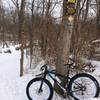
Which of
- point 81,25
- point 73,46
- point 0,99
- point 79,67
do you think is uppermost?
point 81,25

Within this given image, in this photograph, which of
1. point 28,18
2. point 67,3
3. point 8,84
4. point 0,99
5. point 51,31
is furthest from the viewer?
point 28,18

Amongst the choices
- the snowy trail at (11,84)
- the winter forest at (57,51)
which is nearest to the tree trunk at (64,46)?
the winter forest at (57,51)

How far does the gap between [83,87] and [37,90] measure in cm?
108

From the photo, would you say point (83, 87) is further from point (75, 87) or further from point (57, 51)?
point (57, 51)

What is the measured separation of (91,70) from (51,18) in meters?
2.84

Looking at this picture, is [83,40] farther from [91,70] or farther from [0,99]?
[0,99]

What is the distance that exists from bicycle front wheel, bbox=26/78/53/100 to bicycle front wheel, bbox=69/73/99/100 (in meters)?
0.49

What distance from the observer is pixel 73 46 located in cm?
970

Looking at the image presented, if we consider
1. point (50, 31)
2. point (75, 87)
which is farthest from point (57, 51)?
point (75, 87)

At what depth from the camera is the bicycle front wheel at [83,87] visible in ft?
21.9

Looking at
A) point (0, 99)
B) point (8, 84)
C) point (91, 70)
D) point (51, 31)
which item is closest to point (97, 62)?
point (91, 70)

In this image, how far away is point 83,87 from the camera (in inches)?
263

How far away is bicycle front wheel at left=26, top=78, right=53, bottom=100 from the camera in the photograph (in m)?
6.81

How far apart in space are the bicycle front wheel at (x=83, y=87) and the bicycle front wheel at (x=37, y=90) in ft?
1.62
